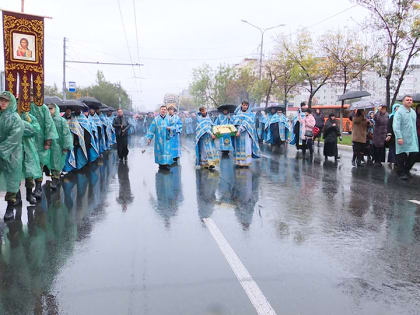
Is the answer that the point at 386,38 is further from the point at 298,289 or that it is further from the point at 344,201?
the point at 298,289

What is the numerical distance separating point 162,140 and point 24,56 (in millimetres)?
4857

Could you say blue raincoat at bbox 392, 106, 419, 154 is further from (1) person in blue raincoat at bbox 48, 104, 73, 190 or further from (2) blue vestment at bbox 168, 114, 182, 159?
(1) person in blue raincoat at bbox 48, 104, 73, 190

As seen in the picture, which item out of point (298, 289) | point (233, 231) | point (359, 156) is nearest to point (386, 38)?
point (359, 156)

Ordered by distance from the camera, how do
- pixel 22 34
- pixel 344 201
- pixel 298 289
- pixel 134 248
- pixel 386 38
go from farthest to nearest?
pixel 386 38, pixel 22 34, pixel 344 201, pixel 134 248, pixel 298 289

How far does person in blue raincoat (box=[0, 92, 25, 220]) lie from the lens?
628cm

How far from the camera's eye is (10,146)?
6.28 metres

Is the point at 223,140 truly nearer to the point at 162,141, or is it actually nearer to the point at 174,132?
the point at 174,132

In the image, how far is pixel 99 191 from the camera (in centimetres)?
882

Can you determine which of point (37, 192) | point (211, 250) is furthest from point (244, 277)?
point (37, 192)

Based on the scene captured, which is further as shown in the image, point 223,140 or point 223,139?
point 223,140

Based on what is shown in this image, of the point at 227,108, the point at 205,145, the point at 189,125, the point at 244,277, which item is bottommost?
the point at 244,277

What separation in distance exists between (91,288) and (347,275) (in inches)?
89.0

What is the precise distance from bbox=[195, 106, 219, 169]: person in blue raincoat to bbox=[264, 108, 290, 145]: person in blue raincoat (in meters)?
8.56

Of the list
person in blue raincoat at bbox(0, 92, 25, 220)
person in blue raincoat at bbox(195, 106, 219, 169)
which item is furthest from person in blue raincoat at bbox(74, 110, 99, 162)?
person in blue raincoat at bbox(0, 92, 25, 220)
